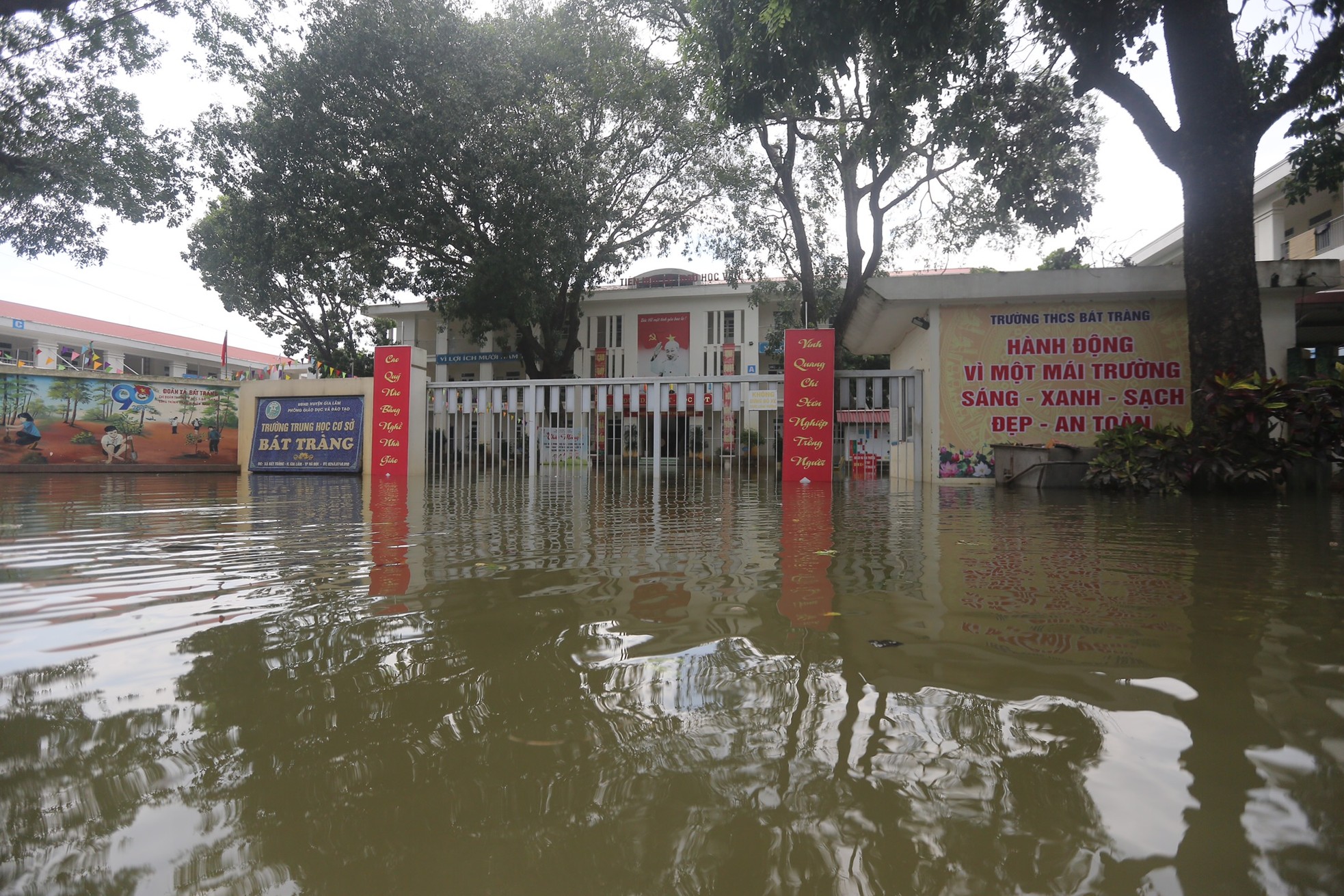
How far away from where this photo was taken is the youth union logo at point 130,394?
15.6 m

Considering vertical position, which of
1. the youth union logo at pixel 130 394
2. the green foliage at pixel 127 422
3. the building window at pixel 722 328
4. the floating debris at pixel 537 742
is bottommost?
the floating debris at pixel 537 742

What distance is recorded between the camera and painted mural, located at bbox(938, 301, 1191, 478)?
1020 cm

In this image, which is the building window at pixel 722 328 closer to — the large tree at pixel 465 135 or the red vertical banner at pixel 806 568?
the large tree at pixel 465 135

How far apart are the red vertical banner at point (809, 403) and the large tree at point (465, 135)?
24.6ft

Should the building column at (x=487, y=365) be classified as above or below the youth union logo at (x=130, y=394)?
above

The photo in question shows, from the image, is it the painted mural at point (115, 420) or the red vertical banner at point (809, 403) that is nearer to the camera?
the red vertical banner at point (809, 403)

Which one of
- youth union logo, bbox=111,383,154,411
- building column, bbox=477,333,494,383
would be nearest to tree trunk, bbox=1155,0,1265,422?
youth union logo, bbox=111,383,154,411

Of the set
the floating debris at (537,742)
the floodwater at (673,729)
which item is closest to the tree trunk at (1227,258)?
the floodwater at (673,729)

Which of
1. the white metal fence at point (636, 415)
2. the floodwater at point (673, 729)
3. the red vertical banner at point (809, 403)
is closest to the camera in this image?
the floodwater at point (673, 729)

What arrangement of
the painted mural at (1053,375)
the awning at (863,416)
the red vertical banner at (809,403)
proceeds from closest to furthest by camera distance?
the painted mural at (1053,375) < the red vertical banner at (809,403) < the awning at (863,416)

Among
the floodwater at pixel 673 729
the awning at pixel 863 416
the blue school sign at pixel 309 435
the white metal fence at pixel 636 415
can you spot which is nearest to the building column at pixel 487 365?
the white metal fence at pixel 636 415

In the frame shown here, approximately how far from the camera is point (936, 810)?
1073 mm

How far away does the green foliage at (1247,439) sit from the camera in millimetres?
7504

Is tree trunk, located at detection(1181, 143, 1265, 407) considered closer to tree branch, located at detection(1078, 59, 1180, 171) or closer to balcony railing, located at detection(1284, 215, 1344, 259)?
tree branch, located at detection(1078, 59, 1180, 171)
